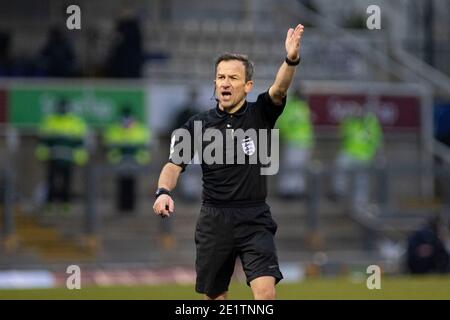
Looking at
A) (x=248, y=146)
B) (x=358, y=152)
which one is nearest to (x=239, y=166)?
(x=248, y=146)

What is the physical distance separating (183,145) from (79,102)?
14.9 metres

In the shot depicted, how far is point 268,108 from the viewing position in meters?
9.12

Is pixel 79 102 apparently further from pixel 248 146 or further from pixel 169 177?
pixel 248 146

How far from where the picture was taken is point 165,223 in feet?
72.2

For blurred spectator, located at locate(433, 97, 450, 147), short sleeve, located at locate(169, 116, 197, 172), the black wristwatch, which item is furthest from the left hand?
blurred spectator, located at locate(433, 97, 450, 147)

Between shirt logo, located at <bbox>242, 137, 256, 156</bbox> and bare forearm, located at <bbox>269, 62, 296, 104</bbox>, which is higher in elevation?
bare forearm, located at <bbox>269, 62, 296, 104</bbox>

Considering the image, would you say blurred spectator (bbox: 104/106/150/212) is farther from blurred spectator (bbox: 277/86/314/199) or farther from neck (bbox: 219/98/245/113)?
neck (bbox: 219/98/245/113)

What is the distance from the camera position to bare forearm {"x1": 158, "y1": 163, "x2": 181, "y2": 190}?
30.0 ft

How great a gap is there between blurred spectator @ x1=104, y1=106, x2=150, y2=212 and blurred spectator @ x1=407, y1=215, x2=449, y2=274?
18.2ft

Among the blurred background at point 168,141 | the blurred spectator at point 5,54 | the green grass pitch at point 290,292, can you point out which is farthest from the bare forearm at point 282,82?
the blurred spectator at point 5,54

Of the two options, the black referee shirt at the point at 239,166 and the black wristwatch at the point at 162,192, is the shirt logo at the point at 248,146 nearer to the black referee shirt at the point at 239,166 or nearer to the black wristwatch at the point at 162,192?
the black referee shirt at the point at 239,166

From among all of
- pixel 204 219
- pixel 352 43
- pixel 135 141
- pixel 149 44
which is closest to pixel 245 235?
pixel 204 219

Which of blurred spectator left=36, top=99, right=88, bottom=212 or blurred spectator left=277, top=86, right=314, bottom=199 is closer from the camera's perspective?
blurred spectator left=36, top=99, right=88, bottom=212

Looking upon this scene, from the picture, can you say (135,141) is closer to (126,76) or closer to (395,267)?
(126,76)
